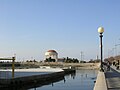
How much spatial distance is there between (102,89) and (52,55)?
187m

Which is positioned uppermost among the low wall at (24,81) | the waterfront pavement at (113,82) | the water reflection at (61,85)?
the waterfront pavement at (113,82)

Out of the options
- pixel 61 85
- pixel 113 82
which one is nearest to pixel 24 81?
pixel 61 85

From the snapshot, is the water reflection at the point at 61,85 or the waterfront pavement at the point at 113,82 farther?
the water reflection at the point at 61,85

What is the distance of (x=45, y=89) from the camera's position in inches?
1428

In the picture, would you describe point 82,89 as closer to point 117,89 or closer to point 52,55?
point 117,89

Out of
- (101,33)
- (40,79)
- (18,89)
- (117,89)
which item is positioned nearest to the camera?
(117,89)

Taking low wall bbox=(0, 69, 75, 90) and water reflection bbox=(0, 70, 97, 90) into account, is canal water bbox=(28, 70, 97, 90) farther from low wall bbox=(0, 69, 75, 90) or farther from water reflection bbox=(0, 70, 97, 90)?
low wall bbox=(0, 69, 75, 90)

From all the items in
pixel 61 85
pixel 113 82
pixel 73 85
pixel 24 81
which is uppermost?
pixel 113 82

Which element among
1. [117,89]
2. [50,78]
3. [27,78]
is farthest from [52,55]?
[117,89]

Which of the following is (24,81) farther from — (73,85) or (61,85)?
(73,85)

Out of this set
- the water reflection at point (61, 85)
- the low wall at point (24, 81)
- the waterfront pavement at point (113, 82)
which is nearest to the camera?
the waterfront pavement at point (113, 82)

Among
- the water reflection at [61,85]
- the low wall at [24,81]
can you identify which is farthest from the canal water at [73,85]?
the low wall at [24,81]

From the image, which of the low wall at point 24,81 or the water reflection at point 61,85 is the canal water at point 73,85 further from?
the low wall at point 24,81

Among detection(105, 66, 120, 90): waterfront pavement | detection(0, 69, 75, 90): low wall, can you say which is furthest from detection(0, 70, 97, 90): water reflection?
detection(105, 66, 120, 90): waterfront pavement
